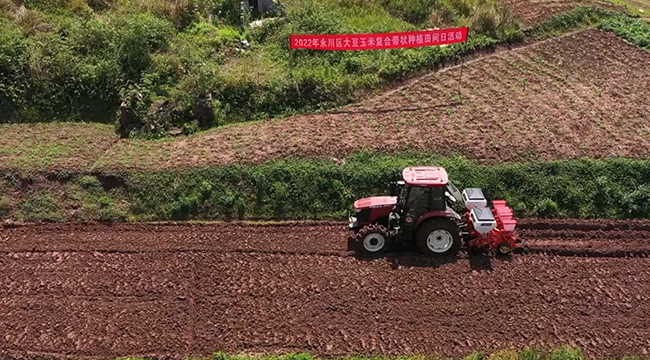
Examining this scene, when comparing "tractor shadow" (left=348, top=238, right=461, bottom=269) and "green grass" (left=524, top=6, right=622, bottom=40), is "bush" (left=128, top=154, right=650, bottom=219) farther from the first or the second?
"green grass" (left=524, top=6, right=622, bottom=40)

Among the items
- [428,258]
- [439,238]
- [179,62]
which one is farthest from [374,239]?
[179,62]

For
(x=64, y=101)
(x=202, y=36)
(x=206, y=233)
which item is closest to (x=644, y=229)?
(x=206, y=233)

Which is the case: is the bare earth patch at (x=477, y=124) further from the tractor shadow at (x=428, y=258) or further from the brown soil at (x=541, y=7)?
the tractor shadow at (x=428, y=258)

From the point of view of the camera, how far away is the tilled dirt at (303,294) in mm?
11555

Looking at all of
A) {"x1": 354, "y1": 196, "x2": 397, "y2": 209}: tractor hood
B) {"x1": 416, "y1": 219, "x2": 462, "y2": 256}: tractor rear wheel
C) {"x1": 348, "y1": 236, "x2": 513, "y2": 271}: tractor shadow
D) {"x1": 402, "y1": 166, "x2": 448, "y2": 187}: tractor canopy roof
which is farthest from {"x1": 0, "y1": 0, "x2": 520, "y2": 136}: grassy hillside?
{"x1": 416, "y1": 219, "x2": 462, "y2": 256}: tractor rear wheel

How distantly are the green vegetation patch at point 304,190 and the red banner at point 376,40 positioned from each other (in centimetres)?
540

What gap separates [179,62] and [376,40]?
6625 mm

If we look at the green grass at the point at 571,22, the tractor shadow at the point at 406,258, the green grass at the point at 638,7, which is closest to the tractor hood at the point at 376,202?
the tractor shadow at the point at 406,258

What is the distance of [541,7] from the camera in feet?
79.4

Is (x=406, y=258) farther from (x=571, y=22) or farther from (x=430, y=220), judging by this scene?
(x=571, y=22)

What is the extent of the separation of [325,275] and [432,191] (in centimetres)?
302

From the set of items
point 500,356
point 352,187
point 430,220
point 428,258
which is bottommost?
point 500,356

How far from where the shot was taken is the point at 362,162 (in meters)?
16.1

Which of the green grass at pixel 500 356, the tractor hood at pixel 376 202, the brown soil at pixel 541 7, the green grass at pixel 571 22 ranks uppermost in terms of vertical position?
the brown soil at pixel 541 7
